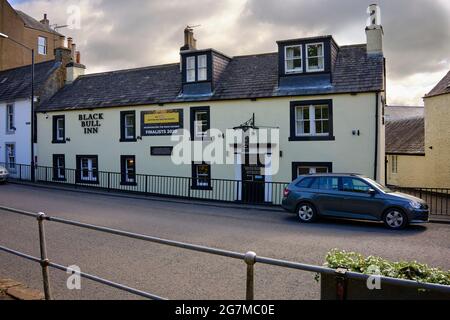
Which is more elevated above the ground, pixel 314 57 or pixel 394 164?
pixel 314 57

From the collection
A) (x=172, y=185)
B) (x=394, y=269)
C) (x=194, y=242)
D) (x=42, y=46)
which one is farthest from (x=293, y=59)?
(x=42, y=46)

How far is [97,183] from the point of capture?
24016 mm

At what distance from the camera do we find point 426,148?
87.7 feet

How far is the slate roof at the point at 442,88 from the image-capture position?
23797 mm

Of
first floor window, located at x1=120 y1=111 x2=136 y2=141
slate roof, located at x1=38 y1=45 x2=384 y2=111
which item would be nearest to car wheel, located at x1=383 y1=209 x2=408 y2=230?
slate roof, located at x1=38 y1=45 x2=384 y2=111

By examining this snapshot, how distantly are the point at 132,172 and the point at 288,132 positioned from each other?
9585mm

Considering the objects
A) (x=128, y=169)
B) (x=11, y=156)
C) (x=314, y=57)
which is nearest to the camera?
(x=314, y=57)

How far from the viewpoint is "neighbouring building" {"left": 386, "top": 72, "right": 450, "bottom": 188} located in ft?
79.0

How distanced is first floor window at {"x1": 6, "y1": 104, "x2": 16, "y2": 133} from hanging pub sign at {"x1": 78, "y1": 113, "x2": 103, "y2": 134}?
22.6 ft

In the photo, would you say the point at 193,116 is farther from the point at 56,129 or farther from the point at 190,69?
the point at 56,129

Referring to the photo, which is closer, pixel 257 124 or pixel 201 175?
pixel 257 124

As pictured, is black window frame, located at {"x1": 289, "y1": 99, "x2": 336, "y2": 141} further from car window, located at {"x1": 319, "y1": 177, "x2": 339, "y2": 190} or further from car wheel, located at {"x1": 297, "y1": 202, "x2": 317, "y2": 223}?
car wheel, located at {"x1": 297, "y1": 202, "x2": 317, "y2": 223}

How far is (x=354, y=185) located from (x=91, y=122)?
672 inches

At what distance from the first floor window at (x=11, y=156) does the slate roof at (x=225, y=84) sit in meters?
4.31
